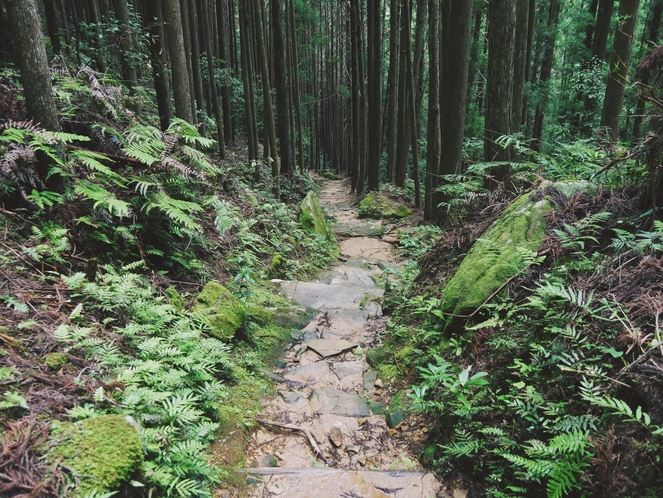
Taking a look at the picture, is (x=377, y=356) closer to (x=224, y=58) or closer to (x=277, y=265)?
(x=277, y=265)

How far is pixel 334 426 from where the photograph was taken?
3.43 meters

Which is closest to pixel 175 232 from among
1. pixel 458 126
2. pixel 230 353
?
pixel 230 353

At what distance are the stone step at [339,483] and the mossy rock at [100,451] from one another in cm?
94

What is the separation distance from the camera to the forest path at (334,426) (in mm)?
2596

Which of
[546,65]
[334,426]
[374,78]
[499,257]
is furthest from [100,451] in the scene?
[546,65]

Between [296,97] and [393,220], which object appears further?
[296,97]

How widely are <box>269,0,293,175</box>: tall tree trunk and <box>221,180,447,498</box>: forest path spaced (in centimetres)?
898

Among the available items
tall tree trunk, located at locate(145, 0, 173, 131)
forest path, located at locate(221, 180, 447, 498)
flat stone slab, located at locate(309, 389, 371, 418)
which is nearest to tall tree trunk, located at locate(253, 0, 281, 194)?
tall tree trunk, located at locate(145, 0, 173, 131)

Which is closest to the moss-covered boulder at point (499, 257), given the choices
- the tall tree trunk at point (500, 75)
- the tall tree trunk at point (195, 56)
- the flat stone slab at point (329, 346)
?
the flat stone slab at point (329, 346)

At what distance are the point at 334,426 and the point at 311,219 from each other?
→ 8.12 metres

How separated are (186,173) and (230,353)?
2511mm

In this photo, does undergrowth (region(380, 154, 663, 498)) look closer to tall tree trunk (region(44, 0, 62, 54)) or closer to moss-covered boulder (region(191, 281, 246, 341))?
moss-covered boulder (region(191, 281, 246, 341))

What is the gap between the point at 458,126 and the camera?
8.34 metres

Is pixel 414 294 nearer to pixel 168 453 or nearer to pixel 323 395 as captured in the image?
pixel 323 395
